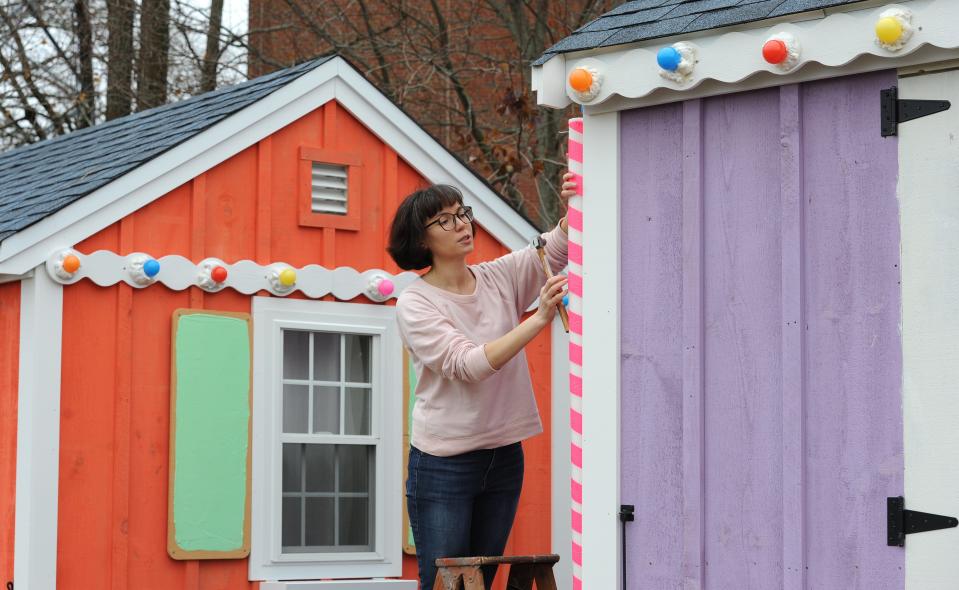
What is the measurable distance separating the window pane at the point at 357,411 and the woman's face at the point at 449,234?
2698 millimetres

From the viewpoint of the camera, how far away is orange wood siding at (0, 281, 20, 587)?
733 cm

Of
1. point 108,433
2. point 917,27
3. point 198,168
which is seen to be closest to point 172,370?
point 108,433

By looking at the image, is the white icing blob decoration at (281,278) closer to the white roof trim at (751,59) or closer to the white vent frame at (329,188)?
the white vent frame at (329,188)

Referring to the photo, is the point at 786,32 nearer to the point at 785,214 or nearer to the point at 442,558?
the point at 785,214

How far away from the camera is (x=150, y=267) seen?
7.45m

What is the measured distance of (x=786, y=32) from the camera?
4395 millimetres

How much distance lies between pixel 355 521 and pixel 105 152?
2.57m

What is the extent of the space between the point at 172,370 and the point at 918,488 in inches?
172

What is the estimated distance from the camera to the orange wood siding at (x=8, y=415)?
733cm

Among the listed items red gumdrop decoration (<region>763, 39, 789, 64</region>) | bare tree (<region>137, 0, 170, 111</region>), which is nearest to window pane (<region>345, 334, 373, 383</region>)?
red gumdrop decoration (<region>763, 39, 789, 64</region>)

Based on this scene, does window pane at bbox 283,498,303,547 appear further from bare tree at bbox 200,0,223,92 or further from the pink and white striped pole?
bare tree at bbox 200,0,223,92

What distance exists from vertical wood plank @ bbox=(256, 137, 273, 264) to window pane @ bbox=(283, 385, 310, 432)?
2.27 ft

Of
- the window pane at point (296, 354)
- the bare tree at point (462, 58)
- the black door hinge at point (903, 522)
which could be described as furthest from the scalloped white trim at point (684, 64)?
the bare tree at point (462, 58)

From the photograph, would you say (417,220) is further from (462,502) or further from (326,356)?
(326,356)
